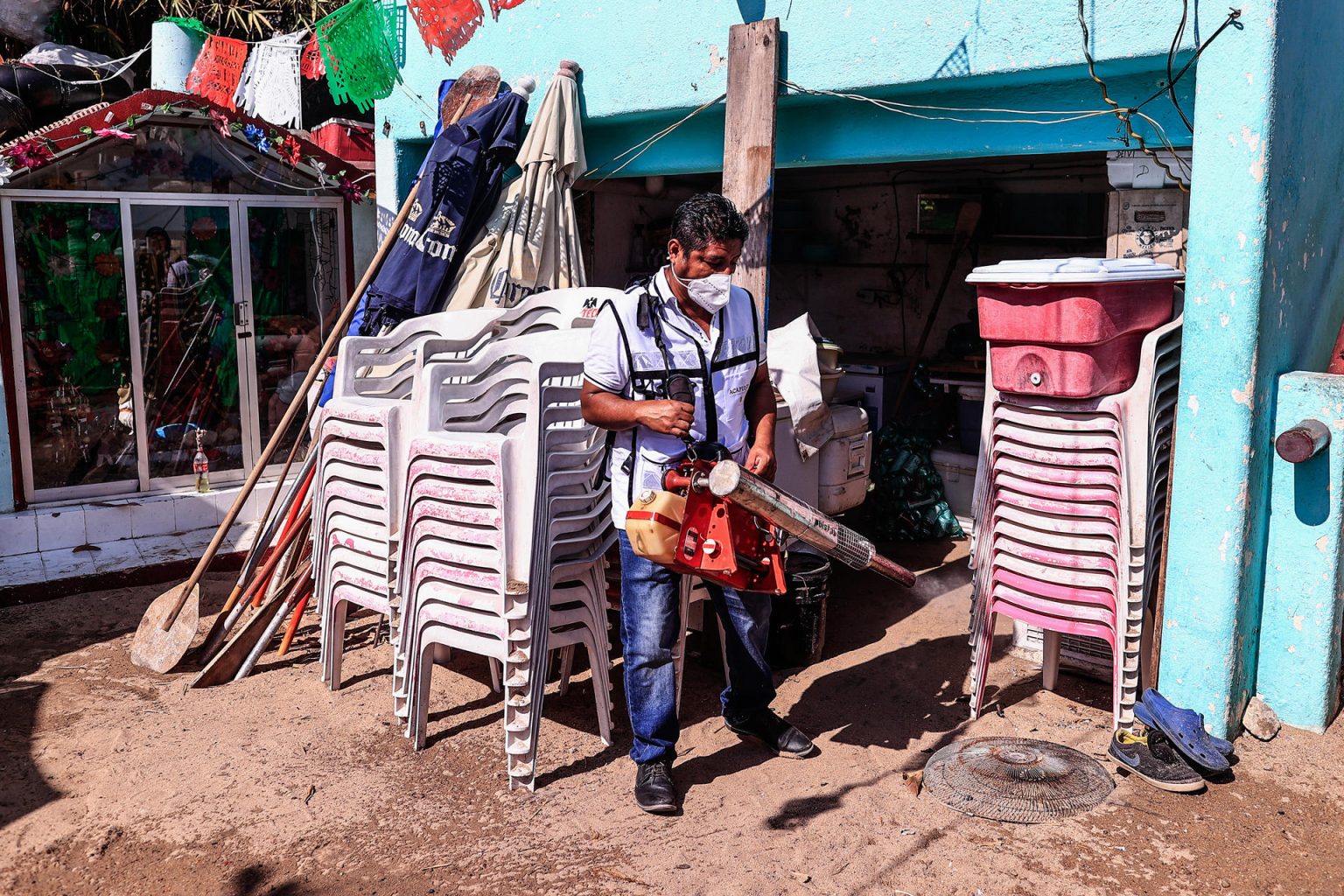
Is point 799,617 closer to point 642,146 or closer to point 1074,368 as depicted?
point 1074,368

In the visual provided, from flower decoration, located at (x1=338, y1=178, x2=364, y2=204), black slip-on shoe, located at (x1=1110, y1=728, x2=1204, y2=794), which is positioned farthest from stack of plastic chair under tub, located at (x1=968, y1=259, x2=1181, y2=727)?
flower decoration, located at (x1=338, y1=178, x2=364, y2=204)

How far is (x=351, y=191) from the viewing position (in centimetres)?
819

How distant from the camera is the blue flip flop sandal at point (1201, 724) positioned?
13.1 feet

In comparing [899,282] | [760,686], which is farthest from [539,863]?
[899,282]

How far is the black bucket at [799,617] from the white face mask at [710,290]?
176 cm

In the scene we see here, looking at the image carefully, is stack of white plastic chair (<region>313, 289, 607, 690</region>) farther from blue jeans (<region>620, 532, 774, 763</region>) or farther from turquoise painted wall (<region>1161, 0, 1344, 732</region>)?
turquoise painted wall (<region>1161, 0, 1344, 732</region>)

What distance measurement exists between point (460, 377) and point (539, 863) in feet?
7.18

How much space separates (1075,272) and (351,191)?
592cm

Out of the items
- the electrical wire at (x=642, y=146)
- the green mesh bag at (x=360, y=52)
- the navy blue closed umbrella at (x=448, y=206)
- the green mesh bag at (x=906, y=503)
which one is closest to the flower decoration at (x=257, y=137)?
the green mesh bag at (x=360, y=52)

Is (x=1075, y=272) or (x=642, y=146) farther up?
(x=642, y=146)

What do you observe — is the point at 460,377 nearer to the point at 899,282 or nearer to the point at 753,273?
the point at 753,273

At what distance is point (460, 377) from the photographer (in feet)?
15.8

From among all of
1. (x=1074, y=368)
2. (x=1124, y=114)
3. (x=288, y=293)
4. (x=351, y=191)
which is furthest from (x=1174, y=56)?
(x=288, y=293)

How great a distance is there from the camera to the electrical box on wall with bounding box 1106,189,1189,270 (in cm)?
475
